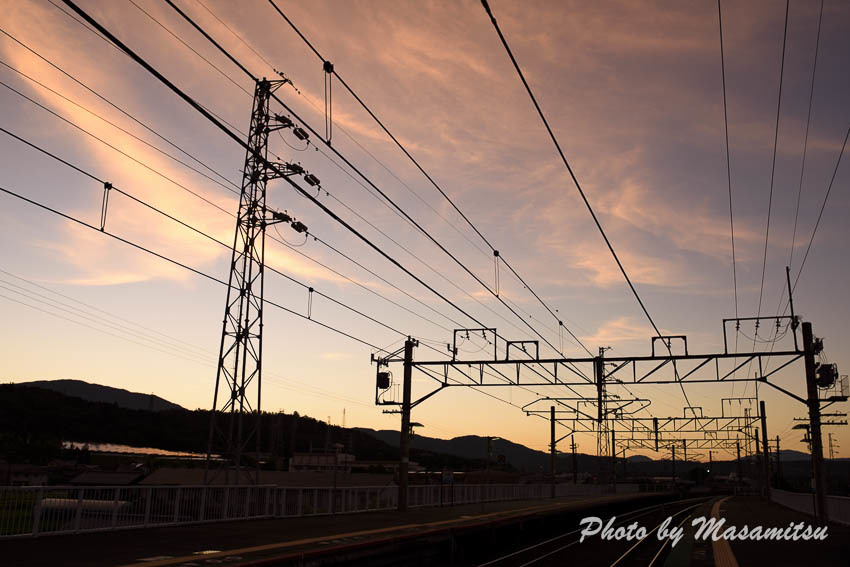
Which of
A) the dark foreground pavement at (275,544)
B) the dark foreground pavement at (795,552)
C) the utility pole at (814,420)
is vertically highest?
the utility pole at (814,420)

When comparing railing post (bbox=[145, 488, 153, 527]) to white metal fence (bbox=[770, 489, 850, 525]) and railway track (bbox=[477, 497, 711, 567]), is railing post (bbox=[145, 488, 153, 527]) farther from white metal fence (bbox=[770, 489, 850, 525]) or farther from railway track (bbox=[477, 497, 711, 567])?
white metal fence (bbox=[770, 489, 850, 525])

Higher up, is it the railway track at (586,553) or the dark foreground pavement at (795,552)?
the dark foreground pavement at (795,552)

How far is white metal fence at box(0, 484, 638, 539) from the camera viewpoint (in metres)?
17.7

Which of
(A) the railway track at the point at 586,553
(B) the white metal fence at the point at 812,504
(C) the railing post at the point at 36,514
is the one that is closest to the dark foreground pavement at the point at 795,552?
(A) the railway track at the point at 586,553

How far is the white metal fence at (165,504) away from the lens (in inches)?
696

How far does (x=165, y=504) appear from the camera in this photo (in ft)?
72.7

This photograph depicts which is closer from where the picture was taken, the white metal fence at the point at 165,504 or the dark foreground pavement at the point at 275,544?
the dark foreground pavement at the point at 275,544

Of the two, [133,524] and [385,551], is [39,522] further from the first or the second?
[385,551]

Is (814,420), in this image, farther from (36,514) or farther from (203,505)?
(36,514)

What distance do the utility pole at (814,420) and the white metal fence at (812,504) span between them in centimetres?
A: 100

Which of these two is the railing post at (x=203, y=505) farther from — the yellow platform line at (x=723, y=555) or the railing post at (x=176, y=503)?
the yellow platform line at (x=723, y=555)

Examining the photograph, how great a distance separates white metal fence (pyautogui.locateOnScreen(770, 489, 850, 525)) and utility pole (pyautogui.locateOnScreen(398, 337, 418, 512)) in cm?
2123

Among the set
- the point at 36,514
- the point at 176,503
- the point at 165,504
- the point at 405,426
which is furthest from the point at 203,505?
the point at 405,426

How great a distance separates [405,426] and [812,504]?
29.0 metres
